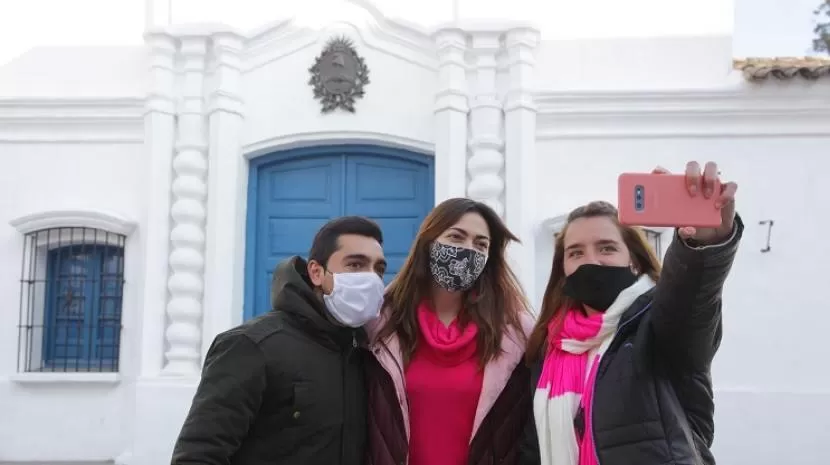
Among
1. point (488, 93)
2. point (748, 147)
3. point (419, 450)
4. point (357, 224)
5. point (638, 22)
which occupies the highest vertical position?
point (638, 22)

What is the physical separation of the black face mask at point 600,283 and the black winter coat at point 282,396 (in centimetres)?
76

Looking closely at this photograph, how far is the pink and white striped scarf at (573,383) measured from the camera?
208 cm

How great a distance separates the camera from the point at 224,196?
6289mm

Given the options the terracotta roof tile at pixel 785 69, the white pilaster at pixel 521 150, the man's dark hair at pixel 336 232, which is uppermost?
the terracotta roof tile at pixel 785 69

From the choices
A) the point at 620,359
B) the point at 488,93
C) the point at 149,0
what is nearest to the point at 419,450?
the point at 620,359

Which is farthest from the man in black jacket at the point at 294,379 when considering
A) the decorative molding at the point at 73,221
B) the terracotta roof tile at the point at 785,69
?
the terracotta roof tile at the point at 785,69

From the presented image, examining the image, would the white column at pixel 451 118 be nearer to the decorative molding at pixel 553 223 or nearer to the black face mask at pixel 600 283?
the decorative molding at pixel 553 223

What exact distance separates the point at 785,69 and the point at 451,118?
8.76 ft

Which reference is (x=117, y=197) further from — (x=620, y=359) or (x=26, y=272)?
(x=620, y=359)

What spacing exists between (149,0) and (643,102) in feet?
14.4

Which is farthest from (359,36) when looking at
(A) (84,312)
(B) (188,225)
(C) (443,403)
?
(C) (443,403)

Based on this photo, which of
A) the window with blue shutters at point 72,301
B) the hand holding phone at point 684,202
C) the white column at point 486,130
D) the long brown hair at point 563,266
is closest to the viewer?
the hand holding phone at point 684,202

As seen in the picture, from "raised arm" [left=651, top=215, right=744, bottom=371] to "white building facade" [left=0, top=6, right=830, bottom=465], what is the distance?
4112mm

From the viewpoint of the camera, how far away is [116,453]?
635 cm
